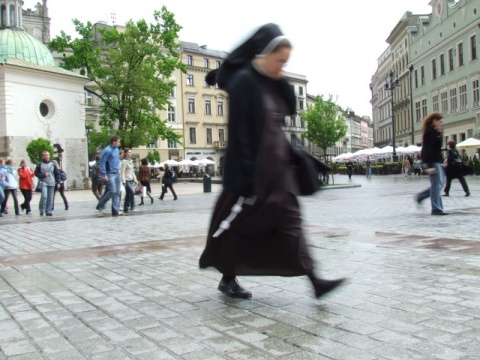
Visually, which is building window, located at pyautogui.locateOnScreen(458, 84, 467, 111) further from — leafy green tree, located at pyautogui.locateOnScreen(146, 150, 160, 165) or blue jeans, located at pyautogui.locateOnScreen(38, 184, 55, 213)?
blue jeans, located at pyautogui.locateOnScreen(38, 184, 55, 213)

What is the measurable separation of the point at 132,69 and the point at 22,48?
9424mm

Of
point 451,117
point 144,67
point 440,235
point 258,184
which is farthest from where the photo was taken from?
point 451,117

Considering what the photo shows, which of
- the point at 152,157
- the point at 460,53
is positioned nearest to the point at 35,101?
the point at 152,157

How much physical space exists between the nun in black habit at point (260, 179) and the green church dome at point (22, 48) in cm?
3959

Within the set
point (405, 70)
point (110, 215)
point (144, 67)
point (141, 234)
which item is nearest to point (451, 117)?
point (405, 70)

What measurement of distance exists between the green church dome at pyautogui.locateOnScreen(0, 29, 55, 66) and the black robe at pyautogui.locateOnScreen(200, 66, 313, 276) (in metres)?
39.7

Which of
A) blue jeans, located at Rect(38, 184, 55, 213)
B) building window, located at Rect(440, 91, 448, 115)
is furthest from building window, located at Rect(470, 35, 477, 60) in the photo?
blue jeans, located at Rect(38, 184, 55, 213)

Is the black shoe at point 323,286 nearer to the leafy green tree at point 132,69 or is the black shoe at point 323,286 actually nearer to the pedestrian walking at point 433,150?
the pedestrian walking at point 433,150

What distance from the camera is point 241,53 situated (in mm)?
3742

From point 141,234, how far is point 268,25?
5745 millimetres

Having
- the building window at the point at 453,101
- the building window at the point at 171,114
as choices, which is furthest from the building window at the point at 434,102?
the building window at the point at 171,114

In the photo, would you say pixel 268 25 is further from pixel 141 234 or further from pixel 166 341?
pixel 141 234

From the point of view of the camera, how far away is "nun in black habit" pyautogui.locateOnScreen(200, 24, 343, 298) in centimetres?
338

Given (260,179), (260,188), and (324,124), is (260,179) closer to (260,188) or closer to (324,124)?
(260,188)
